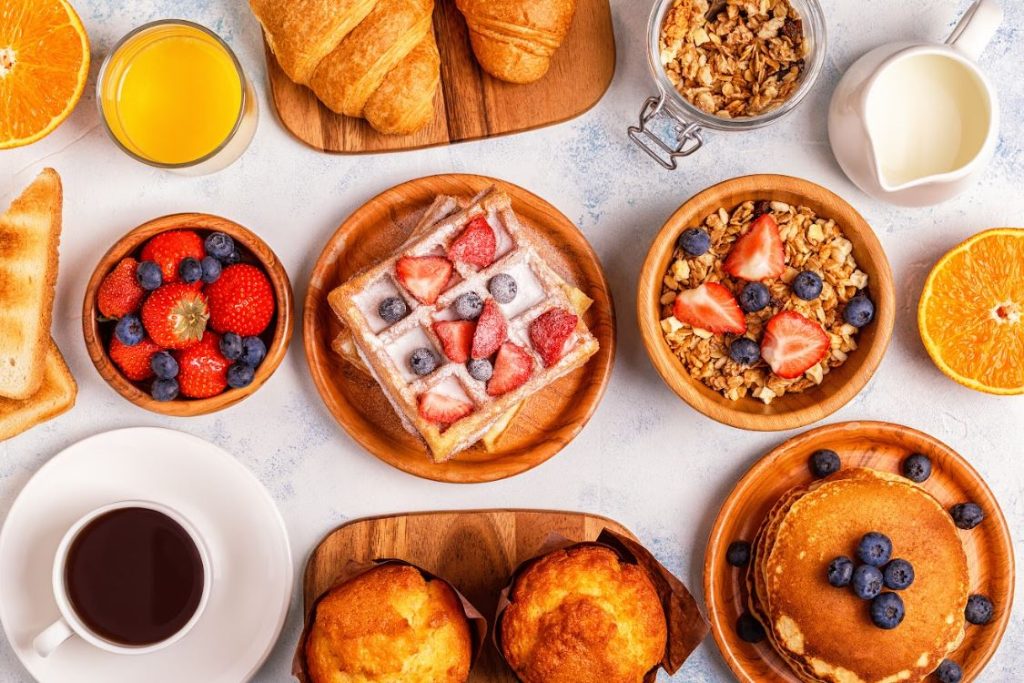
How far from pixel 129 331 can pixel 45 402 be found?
363 mm

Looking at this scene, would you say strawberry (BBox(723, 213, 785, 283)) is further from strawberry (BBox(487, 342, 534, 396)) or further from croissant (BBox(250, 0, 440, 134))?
croissant (BBox(250, 0, 440, 134))

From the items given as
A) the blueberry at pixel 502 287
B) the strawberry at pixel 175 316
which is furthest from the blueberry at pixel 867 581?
the strawberry at pixel 175 316

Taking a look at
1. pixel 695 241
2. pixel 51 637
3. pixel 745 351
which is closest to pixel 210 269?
pixel 51 637

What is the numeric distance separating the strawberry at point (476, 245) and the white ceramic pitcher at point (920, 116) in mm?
887

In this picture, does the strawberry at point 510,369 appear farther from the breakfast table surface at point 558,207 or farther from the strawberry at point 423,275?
the breakfast table surface at point 558,207

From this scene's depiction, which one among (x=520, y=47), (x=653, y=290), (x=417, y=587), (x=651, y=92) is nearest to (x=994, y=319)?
(x=653, y=290)

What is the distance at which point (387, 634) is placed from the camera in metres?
1.98

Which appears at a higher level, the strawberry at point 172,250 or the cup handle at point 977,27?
the cup handle at point 977,27

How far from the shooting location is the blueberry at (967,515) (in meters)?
2.23

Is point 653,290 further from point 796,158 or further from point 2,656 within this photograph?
point 2,656

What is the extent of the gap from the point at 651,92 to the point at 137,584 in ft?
5.61

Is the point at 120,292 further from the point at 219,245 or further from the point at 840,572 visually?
the point at 840,572

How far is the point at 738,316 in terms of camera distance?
6.98 feet

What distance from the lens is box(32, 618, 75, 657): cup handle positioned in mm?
2012
